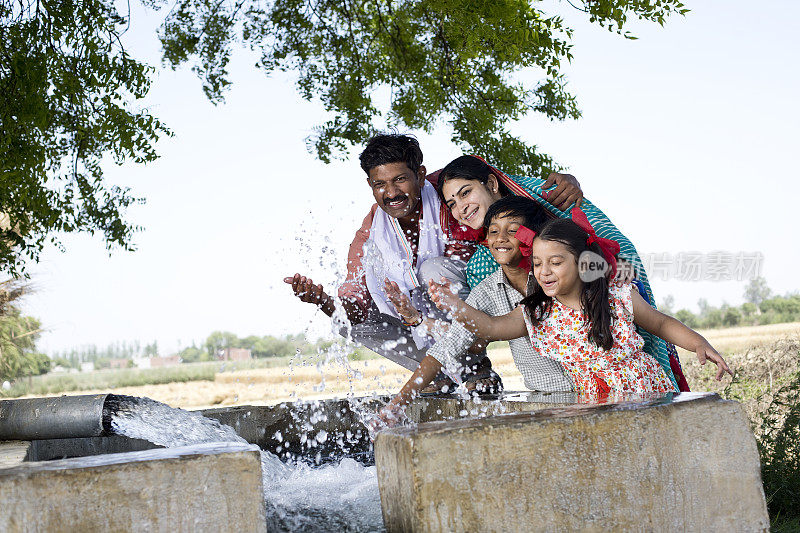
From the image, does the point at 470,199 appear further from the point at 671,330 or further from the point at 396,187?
the point at 671,330

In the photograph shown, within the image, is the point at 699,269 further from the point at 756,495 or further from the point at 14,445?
the point at 14,445

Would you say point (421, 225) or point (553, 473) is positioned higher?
point (421, 225)

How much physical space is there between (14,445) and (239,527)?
5.39 ft

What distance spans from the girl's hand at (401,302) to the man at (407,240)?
83 cm

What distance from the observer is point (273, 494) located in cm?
278

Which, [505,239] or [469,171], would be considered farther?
[469,171]

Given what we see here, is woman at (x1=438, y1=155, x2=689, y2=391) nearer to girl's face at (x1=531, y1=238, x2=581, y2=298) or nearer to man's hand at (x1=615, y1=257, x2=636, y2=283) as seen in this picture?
man's hand at (x1=615, y1=257, x2=636, y2=283)

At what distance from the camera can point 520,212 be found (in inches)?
131

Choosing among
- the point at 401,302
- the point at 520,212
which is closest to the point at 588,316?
the point at 520,212

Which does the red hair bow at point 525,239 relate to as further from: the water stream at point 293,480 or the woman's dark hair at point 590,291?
the water stream at point 293,480

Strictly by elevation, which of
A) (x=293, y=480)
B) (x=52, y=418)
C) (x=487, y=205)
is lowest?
(x=293, y=480)

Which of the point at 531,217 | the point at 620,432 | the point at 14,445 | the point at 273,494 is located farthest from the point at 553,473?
the point at 14,445

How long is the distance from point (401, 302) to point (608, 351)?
886 mm

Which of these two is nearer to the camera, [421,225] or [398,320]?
[421,225]
